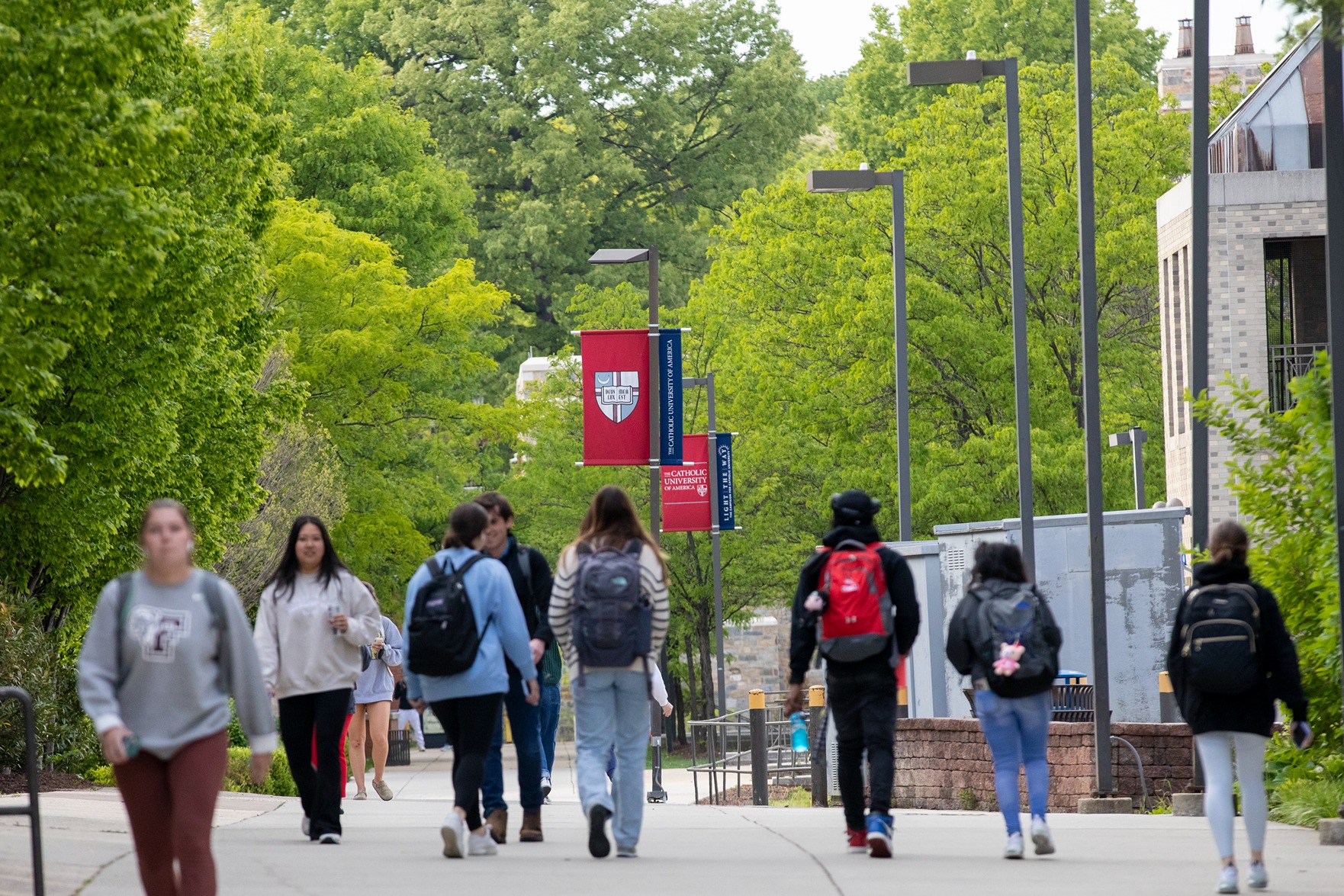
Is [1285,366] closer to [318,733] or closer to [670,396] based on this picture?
[670,396]

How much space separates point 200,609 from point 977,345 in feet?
92.8

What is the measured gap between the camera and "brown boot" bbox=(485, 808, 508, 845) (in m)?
11.2

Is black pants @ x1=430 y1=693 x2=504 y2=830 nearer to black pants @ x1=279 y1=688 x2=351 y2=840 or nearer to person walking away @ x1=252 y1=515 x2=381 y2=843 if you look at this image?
person walking away @ x1=252 y1=515 x2=381 y2=843

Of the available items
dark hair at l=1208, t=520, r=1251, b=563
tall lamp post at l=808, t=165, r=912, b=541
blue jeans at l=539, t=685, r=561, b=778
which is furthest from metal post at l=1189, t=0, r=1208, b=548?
tall lamp post at l=808, t=165, r=912, b=541

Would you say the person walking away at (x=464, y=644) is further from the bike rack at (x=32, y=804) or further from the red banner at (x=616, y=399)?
the red banner at (x=616, y=399)

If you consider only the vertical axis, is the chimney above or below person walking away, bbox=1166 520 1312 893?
above

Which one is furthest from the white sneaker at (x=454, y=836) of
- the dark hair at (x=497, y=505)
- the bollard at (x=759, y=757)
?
the bollard at (x=759, y=757)

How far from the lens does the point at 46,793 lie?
16.5 metres

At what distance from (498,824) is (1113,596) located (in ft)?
42.2

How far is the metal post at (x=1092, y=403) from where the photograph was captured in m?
16.8

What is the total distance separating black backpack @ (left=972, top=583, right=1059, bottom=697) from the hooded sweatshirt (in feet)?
10.6

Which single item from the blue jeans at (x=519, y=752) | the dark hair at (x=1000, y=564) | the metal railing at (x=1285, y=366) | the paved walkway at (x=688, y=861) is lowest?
the paved walkway at (x=688, y=861)

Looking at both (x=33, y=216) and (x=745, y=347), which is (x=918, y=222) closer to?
(x=745, y=347)

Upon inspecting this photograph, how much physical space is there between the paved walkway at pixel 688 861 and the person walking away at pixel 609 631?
1.69 feet
